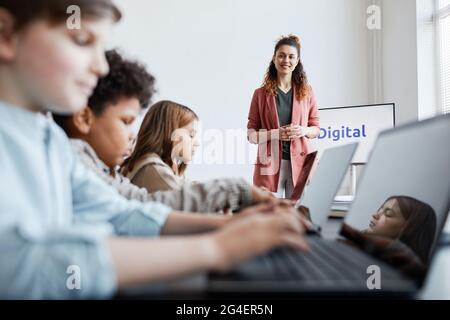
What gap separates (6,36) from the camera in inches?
10.1

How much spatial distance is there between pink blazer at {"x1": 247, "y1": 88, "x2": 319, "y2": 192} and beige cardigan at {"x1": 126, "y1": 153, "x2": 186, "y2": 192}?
112 mm

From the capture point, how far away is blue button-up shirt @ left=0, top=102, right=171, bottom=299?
0.69 ft

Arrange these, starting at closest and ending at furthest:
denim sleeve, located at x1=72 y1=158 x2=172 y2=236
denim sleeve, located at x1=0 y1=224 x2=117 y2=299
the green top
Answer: denim sleeve, located at x1=0 y1=224 x2=117 y2=299, denim sleeve, located at x1=72 y1=158 x2=172 y2=236, the green top

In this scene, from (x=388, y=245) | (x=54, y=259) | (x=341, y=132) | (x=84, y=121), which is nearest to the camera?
(x=54, y=259)

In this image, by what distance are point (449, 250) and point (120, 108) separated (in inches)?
14.0

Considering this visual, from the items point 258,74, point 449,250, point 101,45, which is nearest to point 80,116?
point 101,45

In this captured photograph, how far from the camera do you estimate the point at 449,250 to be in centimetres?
41

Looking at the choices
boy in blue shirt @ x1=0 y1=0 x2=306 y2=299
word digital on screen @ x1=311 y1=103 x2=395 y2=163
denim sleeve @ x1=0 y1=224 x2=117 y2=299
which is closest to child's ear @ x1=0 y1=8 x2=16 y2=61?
boy in blue shirt @ x1=0 y1=0 x2=306 y2=299

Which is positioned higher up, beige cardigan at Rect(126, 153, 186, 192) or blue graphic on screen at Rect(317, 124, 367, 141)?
blue graphic on screen at Rect(317, 124, 367, 141)

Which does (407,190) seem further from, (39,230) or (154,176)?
(154,176)

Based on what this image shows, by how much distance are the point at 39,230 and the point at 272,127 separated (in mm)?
370

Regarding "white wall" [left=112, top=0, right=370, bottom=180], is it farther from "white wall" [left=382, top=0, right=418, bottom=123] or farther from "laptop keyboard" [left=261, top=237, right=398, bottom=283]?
"laptop keyboard" [left=261, top=237, right=398, bottom=283]

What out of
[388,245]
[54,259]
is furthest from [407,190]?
[54,259]

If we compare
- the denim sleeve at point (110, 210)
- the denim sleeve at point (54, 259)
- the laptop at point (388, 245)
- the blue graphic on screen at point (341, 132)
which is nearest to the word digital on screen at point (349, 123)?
the blue graphic on screen at point (341, 132)
